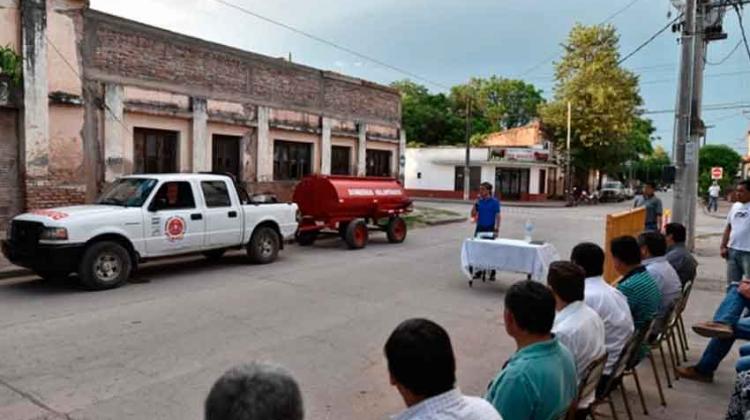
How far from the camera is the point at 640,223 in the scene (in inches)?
439

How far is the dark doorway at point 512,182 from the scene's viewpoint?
4538 centimetres

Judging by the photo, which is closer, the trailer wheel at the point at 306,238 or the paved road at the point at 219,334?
the paved road at the point at 219,334

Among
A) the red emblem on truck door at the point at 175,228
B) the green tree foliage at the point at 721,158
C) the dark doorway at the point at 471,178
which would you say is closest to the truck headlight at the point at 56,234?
the red emblem on truck door at the point at 175,228

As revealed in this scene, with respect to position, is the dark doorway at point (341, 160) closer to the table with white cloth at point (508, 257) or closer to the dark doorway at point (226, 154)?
the dark doorway at point (226, 154)

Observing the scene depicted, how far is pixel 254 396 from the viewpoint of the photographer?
1.60 m

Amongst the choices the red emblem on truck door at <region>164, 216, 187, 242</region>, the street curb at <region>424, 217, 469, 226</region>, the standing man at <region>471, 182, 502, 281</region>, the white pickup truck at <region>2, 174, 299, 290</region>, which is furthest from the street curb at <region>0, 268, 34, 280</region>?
the street curb at <region>424, 217, 469, 226</region>

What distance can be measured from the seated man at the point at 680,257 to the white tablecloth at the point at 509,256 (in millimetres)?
2423

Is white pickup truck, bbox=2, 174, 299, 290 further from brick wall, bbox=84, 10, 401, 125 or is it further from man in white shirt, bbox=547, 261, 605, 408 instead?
man in white shirt, bbox=547, 261, 605, 408

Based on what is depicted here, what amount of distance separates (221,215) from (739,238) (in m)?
8.69

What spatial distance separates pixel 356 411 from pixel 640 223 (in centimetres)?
843

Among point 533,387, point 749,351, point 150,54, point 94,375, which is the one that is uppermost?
point 150,54

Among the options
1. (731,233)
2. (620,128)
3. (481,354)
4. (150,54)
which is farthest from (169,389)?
(620,128)

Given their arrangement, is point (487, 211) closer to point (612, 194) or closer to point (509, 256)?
point (509, 256)

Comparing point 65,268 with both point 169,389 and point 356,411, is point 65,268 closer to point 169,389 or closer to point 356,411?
point 169,389
